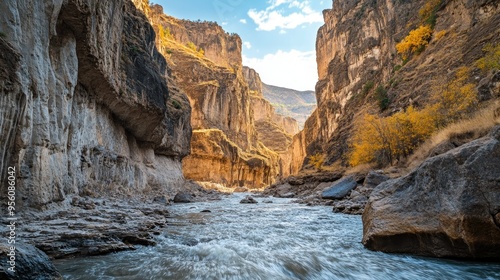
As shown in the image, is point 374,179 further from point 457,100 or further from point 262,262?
point 262,262

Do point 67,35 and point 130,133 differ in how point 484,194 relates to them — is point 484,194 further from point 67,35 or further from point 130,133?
point 130,133

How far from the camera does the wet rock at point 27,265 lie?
314 cm

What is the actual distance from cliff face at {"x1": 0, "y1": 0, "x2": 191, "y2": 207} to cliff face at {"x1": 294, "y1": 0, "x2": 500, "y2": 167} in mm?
19961

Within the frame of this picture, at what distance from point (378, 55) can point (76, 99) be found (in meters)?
47.8

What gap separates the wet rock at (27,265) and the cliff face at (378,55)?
1878 cm

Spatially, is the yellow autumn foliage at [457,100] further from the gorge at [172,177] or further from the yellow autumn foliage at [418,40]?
the yellow autumn foliage at [418,40]

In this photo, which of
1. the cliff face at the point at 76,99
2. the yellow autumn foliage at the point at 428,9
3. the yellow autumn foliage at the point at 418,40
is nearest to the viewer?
the cliff face at the point at 76,99

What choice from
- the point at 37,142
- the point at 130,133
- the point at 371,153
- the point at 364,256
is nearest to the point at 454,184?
the point at 364,256

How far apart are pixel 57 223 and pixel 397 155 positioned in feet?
72.0

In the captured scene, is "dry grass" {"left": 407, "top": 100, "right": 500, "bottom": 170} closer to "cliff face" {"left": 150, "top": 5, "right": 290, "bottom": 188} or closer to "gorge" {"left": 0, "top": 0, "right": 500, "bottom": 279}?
"gorge" {"left": 0, "top": 0, "right": 500, "bottom": 279}

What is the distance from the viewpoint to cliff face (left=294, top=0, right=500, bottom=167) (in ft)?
73.8

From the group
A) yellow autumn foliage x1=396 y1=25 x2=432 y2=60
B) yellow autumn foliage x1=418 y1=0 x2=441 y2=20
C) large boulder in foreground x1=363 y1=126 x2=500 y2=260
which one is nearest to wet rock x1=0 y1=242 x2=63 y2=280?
large boulder in foreground x1=363 y1=126 x2=500 y2=260

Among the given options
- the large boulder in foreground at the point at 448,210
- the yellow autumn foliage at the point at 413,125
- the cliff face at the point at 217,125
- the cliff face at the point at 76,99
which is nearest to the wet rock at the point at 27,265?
the cliff face at the point at 76,99

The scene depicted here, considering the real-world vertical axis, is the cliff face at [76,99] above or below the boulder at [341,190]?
above
